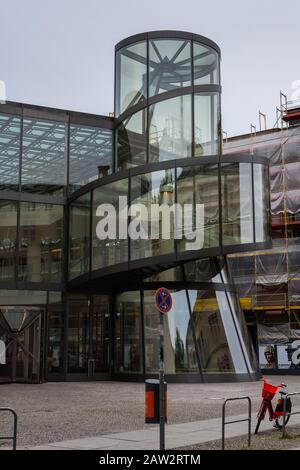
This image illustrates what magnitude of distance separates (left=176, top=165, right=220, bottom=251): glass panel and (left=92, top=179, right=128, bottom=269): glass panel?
8.53 ft

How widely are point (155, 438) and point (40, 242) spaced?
18.5 meters

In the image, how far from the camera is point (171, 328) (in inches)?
1017

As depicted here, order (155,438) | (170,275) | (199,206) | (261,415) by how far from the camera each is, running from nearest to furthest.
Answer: (155,438) → (261,415) → (199,206) → (170,275)

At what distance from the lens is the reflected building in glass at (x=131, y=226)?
2536cm

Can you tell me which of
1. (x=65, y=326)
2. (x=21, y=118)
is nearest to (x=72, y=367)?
(x=65, y=326)

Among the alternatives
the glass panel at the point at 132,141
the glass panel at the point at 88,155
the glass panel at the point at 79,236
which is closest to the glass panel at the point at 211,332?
the glass panel at the point at 79,236

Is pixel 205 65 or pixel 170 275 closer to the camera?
pixel 170 275

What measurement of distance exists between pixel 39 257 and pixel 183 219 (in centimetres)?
724

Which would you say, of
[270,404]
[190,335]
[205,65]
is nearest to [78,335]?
[190,335]

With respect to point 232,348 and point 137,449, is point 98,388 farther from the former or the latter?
point 137,449

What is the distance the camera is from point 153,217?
2566 centimetres

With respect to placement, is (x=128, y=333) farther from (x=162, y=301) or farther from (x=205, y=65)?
(x=162, y=301)

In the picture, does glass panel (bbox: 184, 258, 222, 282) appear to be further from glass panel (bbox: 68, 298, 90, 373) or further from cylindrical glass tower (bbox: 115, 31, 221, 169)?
glass panel (bbox: 68, 298, 90, 373)

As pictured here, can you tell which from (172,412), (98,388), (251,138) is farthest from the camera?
(251,138)
